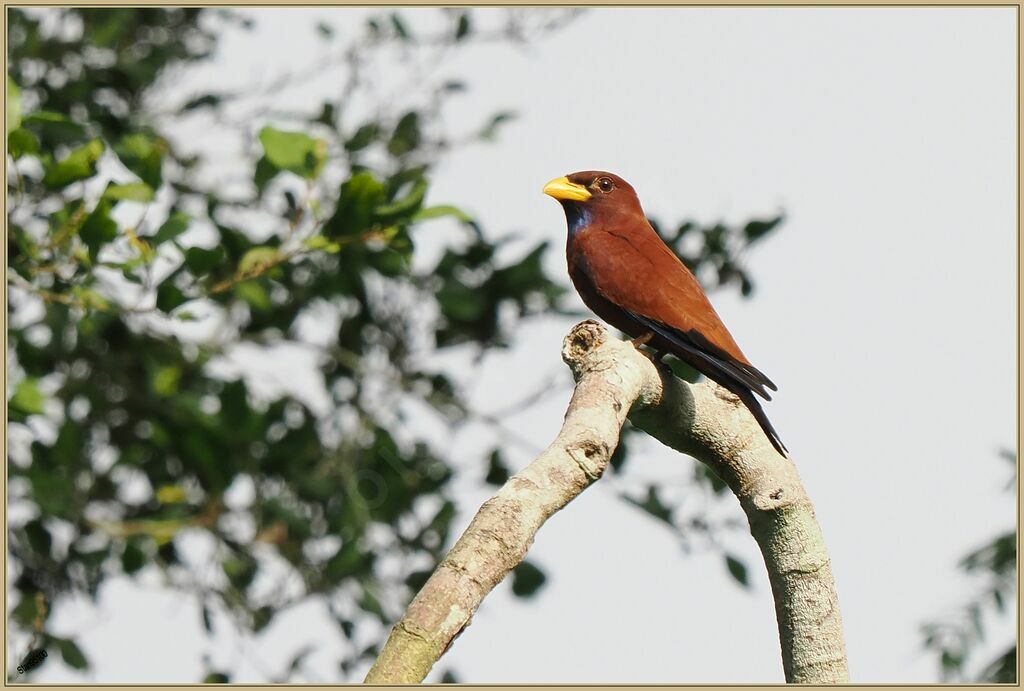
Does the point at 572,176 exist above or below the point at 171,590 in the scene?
above

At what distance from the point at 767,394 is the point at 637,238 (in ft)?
4.04

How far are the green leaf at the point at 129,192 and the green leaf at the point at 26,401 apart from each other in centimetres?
60

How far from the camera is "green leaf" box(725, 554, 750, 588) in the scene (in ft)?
15.9

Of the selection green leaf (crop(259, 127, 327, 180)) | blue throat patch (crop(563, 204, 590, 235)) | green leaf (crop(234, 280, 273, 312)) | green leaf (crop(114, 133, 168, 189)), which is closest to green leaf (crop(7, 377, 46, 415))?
green leaf (crop(114, 133, 168, 189))

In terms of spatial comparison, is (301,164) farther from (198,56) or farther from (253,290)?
(198,56)

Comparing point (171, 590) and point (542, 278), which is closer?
point (542, 278)

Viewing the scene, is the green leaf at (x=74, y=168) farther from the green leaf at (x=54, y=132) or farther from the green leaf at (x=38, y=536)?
the green leaf at (x=38, y=536)

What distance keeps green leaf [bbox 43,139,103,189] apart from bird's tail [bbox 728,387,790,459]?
197 cm

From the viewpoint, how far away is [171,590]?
5664 mm

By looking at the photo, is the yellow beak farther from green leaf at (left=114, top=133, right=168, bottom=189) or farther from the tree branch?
the tree branch

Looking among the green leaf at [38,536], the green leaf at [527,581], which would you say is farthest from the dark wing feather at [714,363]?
the green leaf at [38,536]

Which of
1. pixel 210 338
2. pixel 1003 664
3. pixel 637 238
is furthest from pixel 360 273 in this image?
pixel 1003 664

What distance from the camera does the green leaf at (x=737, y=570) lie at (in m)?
4.85

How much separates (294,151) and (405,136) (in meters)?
1.77
